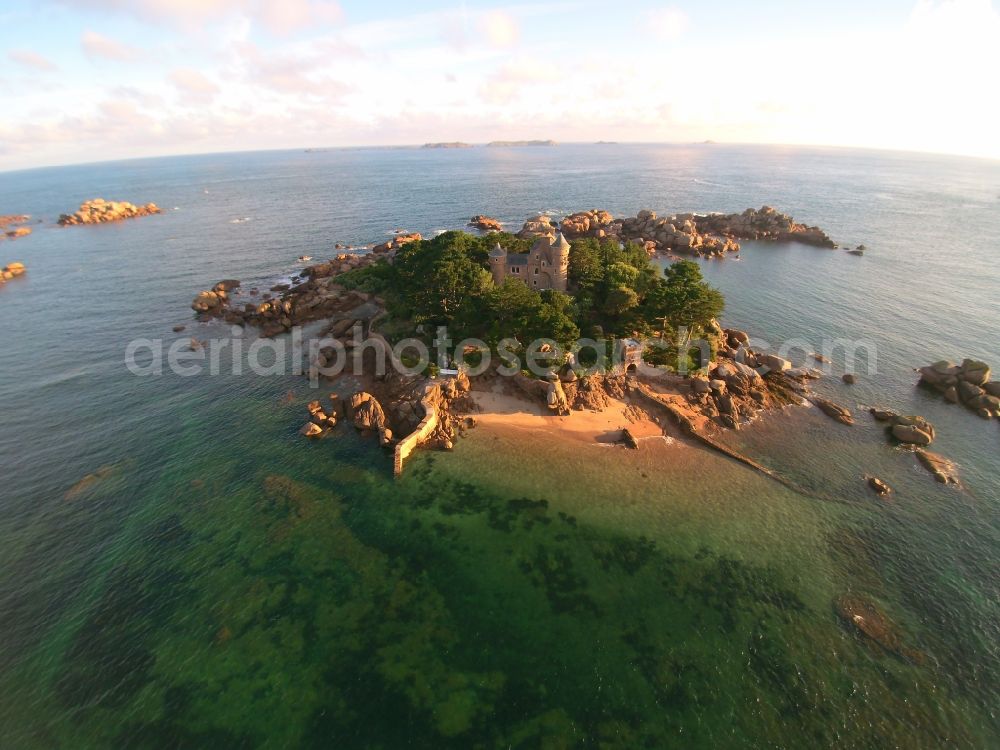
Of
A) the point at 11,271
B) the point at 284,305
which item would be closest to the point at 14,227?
the point at 11,271

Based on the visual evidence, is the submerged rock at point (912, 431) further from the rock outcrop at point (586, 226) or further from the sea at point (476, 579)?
the rock outcrop at point (586, 226)

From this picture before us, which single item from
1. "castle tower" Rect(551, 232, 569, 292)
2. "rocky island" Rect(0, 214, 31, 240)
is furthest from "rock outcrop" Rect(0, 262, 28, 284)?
"castle tower" Rect(551, 232, 569, 292)

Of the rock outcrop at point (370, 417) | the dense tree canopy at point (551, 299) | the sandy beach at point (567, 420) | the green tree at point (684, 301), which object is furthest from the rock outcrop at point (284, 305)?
the green tree at point (684, 301)

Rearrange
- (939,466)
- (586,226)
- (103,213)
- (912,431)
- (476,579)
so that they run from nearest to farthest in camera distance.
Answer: (476,579), (939,466), (912,431), (586,226), (103,213)

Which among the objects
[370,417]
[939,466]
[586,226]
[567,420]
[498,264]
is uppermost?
[498,264]

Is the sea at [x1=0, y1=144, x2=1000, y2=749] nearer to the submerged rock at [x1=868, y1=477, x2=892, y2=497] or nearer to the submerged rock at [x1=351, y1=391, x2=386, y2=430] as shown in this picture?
the submerged rock at [x1=868, y1=477, x2=892, y2=497]

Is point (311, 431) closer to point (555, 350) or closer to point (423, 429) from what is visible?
point (423, 429)
